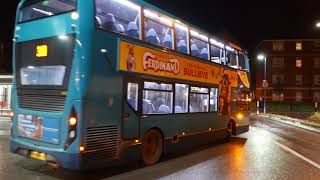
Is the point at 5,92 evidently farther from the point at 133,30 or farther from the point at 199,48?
the point at 133,30

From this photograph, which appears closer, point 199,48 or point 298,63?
point 199,48

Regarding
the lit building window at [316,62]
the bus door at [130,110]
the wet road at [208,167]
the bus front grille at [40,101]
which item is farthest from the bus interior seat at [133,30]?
the lit building window at [316,62]

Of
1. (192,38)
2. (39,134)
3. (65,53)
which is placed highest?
(192,38)

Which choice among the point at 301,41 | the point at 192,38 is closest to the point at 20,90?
Answer: the point at 192,38

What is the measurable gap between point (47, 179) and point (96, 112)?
1.73 m

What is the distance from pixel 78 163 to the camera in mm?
8258

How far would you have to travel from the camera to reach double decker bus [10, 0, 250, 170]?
8.55 meters

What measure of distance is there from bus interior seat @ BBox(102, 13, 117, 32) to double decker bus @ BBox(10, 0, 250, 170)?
2 centimetres

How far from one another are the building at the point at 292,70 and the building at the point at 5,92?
180 feet

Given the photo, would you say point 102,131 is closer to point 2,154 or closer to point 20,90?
point 20,90

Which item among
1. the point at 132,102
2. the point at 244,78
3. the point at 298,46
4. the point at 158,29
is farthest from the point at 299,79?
the point at 132,102

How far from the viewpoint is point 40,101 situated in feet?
29.9

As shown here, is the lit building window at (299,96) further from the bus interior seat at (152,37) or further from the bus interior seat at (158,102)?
the bus interior seat at (152,37)

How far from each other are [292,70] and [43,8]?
75.1m
